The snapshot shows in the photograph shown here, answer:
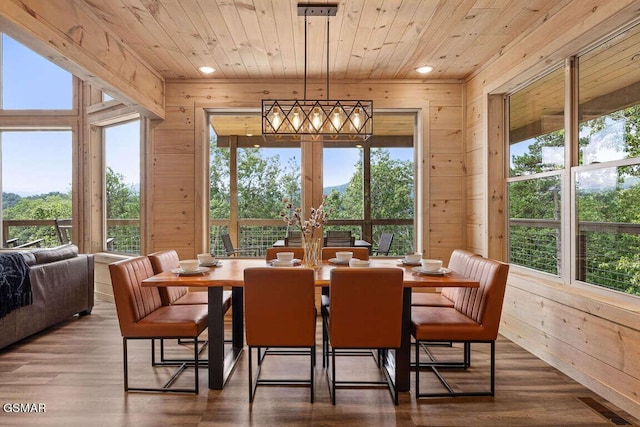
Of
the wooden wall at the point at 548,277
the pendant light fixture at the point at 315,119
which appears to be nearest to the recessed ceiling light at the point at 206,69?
the pendant light fixture at the point at 315,119

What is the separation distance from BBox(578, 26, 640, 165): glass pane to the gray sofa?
4.81 metres

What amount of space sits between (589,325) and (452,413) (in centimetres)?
115

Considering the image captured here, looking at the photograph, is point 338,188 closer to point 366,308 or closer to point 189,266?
point 189,266

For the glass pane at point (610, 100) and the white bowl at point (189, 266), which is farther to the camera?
the white bowl at point (189, 266)

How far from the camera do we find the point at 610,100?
2650 millimetres

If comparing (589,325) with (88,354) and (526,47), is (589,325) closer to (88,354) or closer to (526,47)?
(526,47)

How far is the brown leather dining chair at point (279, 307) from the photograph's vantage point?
2.40 metres

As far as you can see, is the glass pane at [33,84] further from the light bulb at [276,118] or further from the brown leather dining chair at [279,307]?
the brown leather dining chair at [279,307]

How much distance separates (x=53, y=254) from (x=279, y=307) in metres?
2.89

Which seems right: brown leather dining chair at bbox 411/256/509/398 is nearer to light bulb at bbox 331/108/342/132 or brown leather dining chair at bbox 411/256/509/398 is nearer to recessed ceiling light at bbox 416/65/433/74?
light bulb at bbox 331/108/342/132

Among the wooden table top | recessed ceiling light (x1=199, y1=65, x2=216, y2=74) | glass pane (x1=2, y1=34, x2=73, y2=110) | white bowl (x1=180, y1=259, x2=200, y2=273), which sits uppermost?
glass pane (x1=2, y1=34, x2=73, y2=110)

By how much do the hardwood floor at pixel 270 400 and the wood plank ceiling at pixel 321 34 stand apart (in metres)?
2.76

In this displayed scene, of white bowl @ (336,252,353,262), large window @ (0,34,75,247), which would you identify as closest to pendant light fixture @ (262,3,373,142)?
white bowl @ (336,252,353,262)

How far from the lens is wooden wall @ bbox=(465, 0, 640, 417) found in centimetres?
241
